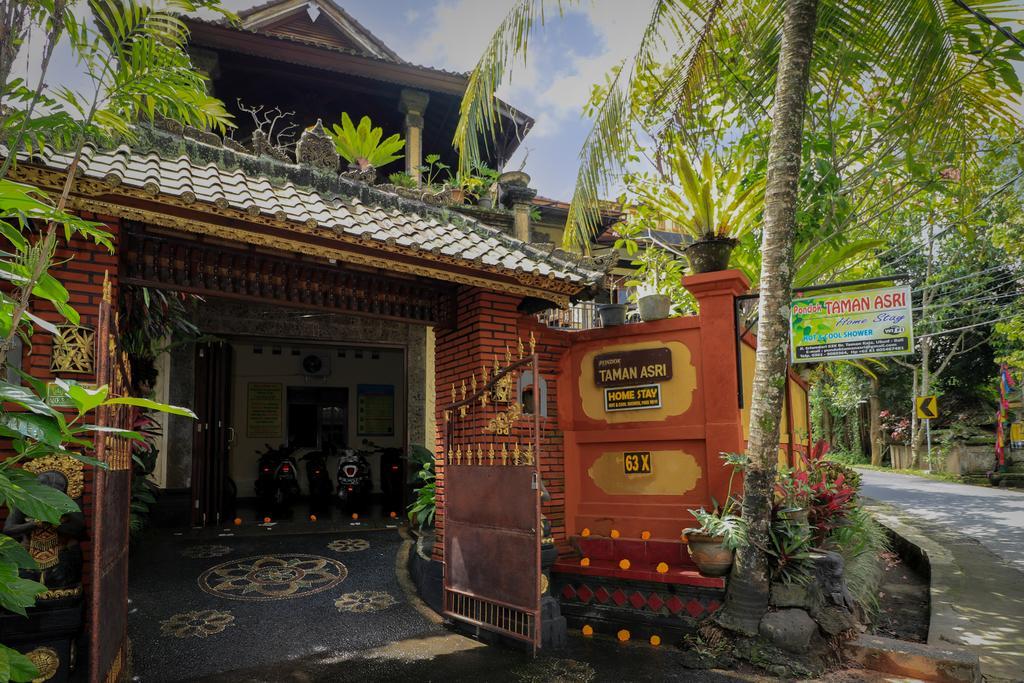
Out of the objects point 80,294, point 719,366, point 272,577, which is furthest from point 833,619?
point 80,294

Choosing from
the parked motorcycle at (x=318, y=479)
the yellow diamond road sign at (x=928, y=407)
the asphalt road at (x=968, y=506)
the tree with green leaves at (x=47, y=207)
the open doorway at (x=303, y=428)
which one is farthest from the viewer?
the yellow diamond road sign at (x=928, y=407)

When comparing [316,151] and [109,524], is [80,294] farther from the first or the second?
[316,151]

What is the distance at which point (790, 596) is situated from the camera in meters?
5.37

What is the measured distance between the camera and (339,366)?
14469mm

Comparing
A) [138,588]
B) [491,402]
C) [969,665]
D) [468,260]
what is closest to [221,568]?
[138,588]

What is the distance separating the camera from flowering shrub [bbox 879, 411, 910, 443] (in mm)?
26766

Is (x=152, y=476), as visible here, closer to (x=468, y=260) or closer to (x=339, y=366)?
(x=339, y=366)

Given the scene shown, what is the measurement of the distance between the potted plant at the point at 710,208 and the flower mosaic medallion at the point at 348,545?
5.31 meters

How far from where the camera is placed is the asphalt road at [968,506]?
33.7 feet

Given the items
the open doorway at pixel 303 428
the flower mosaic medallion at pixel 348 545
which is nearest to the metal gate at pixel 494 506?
the flower mosaic medallion at pixel 348 545

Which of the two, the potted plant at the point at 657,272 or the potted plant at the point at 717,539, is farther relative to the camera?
the potted plant at the point at 657,272

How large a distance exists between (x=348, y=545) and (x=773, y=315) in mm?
5889

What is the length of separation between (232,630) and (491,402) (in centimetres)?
298

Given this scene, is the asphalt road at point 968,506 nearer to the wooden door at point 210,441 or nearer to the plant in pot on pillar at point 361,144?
the plant in pot on pillar at point 361,144
